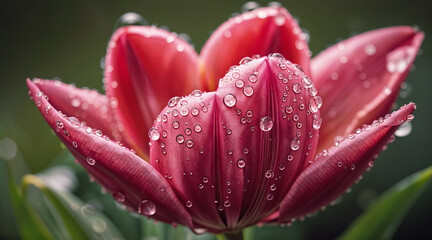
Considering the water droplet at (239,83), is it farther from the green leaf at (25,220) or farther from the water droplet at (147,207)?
the green leaf at (25,220)

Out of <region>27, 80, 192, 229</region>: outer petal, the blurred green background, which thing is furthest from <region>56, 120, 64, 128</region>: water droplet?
the blurred green background

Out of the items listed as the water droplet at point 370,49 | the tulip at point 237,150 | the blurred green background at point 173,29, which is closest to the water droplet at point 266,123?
the tulip at point 237,150

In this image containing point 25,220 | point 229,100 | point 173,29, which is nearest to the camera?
point 229,100

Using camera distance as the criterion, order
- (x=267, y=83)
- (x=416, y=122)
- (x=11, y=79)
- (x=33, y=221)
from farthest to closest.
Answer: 1. (x=11, y=79)
2. (x=416, y=122)
3. (x=33, y=221)
4. (x=267, y=83)

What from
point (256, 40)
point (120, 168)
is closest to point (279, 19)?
point (256, 40)

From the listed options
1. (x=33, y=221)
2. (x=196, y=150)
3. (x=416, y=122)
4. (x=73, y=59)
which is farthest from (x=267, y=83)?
(x=73, y=59)

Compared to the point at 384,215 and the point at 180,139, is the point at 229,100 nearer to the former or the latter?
the point at 180,139

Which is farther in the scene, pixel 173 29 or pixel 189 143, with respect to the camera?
pixel 173 29

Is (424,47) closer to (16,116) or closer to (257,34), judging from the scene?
(257,34)
